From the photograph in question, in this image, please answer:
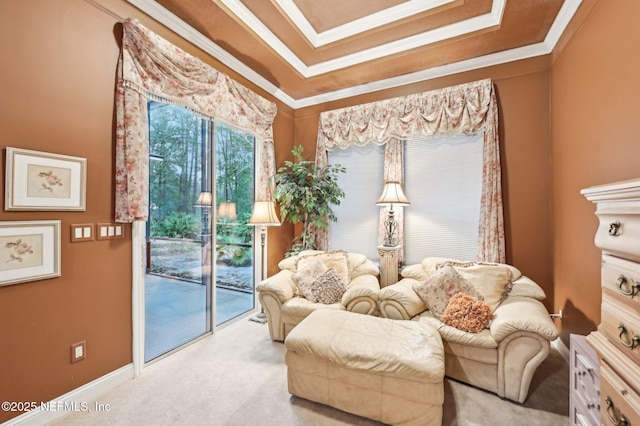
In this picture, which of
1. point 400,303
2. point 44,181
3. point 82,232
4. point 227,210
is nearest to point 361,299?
point 400,303

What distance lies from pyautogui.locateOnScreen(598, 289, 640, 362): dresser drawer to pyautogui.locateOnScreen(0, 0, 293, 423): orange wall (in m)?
2.95

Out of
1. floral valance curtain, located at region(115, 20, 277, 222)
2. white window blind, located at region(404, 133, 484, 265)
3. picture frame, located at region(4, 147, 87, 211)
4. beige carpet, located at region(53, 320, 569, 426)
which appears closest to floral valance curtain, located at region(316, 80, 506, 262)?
white window blind, located at region(404, 133, 484, 265)

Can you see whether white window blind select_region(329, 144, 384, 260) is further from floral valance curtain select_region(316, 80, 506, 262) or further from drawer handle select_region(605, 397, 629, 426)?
drawer handle select_region(605, 397, 629, 426)

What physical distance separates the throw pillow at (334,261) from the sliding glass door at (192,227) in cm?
95

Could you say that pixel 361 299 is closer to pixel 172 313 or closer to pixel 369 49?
pixel 172 313

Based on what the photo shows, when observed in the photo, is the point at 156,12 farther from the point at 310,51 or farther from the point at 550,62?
the point at 550,62

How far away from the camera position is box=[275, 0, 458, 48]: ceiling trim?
8.42 feet

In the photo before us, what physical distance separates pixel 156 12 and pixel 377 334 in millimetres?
3303

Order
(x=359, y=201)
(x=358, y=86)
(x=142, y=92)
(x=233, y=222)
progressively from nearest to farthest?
(x=142, y=92), (x=233, y=222), (x=358, y=86), (x=359, y=201)

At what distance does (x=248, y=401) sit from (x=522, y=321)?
2069 millimetres

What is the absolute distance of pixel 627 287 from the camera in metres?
0.88

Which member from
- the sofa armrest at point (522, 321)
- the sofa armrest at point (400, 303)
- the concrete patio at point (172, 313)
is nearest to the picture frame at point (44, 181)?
the concrete patio at point (172, 313)

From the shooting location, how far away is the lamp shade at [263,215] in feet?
10.5

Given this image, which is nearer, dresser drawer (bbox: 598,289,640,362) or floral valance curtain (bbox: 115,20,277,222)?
dresser drawer (bbox: 598,289,640,362)
